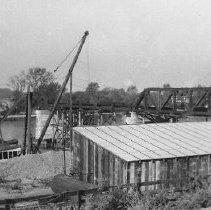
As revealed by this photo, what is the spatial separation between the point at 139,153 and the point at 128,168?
1294mm

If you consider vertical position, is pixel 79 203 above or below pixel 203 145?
below

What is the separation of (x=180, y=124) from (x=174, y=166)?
255 inches

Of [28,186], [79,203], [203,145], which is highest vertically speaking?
[203,145]

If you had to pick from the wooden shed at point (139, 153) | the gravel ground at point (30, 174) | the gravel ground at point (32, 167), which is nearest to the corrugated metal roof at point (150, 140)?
the wooden shed at point (139, 153)

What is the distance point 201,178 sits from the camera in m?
20.7

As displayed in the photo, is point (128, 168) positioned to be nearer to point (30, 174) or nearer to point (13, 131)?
point (30, 174)

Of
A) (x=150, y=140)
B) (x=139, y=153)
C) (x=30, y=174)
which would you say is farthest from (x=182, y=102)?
(x=139, y=153)

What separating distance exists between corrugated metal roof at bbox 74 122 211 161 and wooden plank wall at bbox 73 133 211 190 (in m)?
0.31

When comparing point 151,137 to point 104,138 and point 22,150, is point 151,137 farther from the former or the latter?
point 22,150

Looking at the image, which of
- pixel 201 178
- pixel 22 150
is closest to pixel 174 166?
pixel 201 178

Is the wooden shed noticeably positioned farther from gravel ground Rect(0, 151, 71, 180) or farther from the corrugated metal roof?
gravel ground Rect(0, 151, 71, 180)

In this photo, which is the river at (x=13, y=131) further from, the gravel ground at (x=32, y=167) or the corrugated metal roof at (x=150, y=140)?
the corrugated metal roof at (x=150, y=140)

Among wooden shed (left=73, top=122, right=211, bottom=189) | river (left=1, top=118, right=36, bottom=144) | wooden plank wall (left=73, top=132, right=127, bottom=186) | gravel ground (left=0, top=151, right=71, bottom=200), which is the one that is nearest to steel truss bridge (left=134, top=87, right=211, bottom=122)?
wooden shed (left=73, top=122, right=211, bottom=189)

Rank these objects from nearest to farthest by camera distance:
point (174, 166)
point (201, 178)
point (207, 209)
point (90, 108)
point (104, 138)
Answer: point (207, 209) < point (201, 178) < point (174, 166) < point (104, 138) < point (90, 108)
